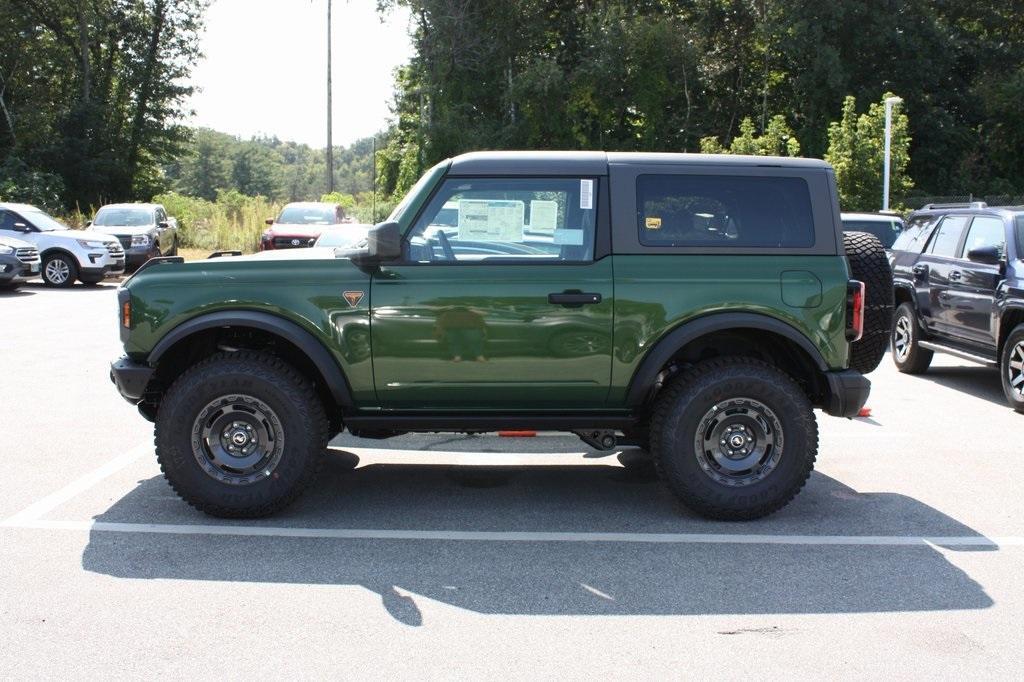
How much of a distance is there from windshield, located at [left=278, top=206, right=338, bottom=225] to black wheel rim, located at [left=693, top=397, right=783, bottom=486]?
60.9 feet

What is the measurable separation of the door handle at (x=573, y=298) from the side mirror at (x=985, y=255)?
5197 mm

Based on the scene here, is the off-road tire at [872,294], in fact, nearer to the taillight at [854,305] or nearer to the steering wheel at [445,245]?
the taillight at [854,305]

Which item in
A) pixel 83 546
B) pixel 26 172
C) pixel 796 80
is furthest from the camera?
pixel 796 80

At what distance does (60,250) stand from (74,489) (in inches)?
655

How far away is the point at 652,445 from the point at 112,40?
4477 centimetres

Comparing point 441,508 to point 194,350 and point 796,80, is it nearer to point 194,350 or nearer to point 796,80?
point 194,350

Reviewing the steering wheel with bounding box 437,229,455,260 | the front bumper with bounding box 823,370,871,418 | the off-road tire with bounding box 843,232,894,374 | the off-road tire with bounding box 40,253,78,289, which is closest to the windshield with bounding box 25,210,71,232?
the off-road tire with bounding box 40,253,78,289

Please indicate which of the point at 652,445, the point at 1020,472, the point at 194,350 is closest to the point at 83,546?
the point at 194,350

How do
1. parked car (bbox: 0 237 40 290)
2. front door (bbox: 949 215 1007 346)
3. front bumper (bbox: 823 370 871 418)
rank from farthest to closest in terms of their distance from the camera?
parked car (bbox: 0 237 40 290) → front door (bbox: 949 215 1007 346) → front bumper (bbox: 823 370 871 418)

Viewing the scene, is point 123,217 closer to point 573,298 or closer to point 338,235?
point 338,235

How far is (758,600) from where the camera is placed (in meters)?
4.51

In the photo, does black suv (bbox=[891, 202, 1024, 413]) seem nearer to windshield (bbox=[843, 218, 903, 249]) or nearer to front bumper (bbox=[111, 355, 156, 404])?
windshield (bbox=[843, 218, 903, 249])

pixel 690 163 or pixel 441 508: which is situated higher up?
pixel 690 163

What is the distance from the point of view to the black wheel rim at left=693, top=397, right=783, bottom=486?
5.58 metres
